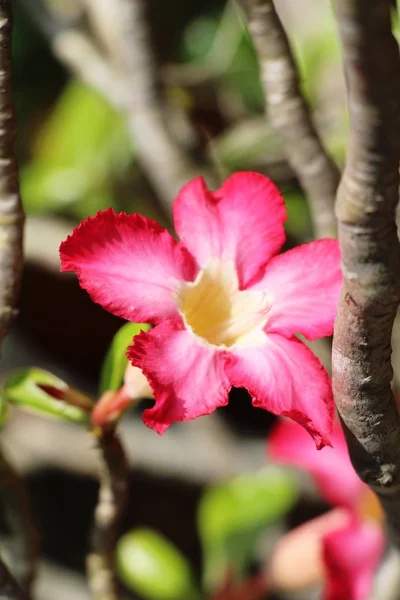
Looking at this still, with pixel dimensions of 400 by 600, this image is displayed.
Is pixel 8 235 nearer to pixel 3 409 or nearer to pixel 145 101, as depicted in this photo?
pixel 3 409

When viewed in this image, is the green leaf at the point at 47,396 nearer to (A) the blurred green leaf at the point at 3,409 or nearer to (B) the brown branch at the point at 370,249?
(A) the blurred green leaf at the point at 3,409

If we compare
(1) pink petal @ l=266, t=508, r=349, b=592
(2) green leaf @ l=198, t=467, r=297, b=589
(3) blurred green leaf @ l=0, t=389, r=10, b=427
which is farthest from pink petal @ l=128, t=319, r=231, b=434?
(2) green leaf @ l=198, t=467, r=297, b=589

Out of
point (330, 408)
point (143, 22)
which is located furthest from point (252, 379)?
point (143, 22)

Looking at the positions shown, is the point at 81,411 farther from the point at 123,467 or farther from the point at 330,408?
the point at 330,408

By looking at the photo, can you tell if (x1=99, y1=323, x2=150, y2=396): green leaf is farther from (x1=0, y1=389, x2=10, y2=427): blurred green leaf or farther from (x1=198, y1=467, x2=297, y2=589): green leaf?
(x1=198, y1=467, x2=297, y2=589): green leaf

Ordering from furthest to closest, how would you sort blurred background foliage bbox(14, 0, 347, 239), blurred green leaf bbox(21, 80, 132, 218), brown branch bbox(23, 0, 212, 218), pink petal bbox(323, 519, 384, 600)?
blurred green leaf bbox(21, 80, 132, 218), blurred background foliage bbox(14, 0, 347, 239), brown branch bbox(23, 0, 212, 218), pink petal bbox(323, 519, 384, 600)
